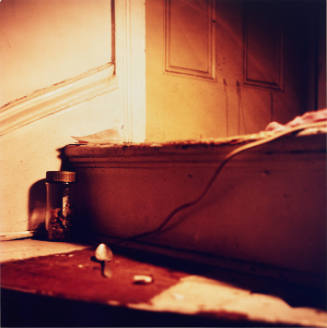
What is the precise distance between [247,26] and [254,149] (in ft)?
4.66

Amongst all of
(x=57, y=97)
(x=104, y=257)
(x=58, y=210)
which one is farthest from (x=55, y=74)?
(x=104, y=257)

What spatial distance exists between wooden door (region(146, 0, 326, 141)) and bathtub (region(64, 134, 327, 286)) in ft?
1.80

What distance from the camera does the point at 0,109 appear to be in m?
1.12

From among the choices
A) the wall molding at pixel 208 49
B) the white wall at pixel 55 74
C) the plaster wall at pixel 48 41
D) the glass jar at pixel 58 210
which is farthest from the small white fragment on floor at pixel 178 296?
the wall molding at pixel 208 49

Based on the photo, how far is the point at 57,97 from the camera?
48.4 inches

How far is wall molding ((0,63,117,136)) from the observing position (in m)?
1.14

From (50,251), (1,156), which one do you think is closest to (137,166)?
(50,251)

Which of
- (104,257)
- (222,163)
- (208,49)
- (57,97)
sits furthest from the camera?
(208,49)

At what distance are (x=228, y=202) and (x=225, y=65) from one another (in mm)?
1209

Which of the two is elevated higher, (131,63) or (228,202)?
(131,63)

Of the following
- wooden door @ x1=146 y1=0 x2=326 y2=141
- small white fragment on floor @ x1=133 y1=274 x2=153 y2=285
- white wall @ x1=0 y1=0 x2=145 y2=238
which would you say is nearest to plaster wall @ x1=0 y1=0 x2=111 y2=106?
white wall @ x1=0 y1=0 x2=145 y2=238

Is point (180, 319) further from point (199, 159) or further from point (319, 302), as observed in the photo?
point (199, 159)

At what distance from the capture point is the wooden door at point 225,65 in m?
1.61

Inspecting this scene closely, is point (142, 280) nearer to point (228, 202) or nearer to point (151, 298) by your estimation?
point (151, 298)
